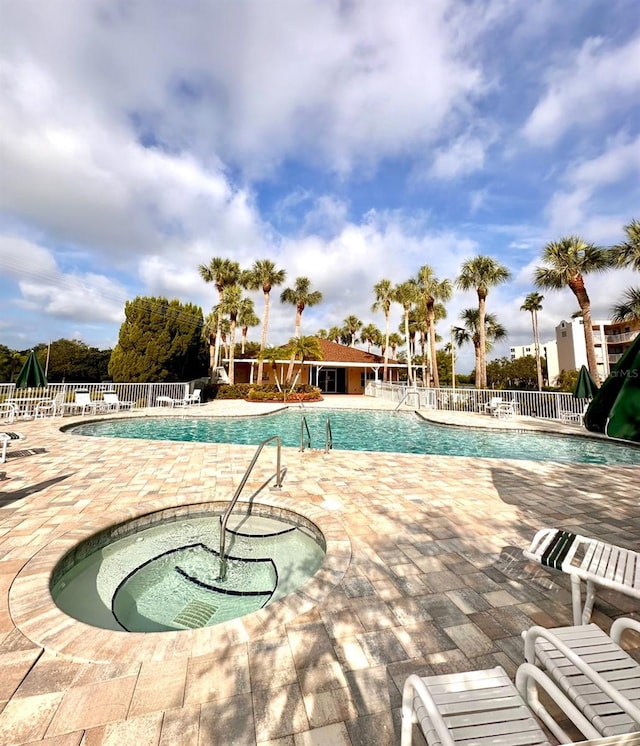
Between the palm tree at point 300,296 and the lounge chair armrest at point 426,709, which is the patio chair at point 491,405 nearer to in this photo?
the lounge chair armrest at point 426,709

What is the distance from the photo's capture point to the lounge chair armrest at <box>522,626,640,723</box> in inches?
43.8

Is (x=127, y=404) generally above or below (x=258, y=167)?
below

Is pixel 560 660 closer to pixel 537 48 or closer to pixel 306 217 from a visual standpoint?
pixel 537 48

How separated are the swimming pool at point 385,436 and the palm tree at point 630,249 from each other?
10.1m

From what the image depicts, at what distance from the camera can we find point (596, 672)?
1354mm

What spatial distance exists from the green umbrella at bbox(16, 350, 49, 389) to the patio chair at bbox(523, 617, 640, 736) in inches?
438

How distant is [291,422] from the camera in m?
14.8

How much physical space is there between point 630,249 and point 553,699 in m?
20.3

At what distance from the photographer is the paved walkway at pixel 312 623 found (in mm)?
1647

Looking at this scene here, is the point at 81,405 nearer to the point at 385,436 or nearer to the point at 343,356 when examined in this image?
the point at 385,436

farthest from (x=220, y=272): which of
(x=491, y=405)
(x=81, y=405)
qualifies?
(x=491, y=405)

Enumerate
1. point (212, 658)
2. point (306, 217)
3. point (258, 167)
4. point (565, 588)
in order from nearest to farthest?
1. point (212, 658)
2. point (565, 588)
3. point (258, 167)
4. point (306, 217)

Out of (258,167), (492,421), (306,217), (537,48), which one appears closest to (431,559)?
(537,48)

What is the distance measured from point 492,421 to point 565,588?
450 inches
